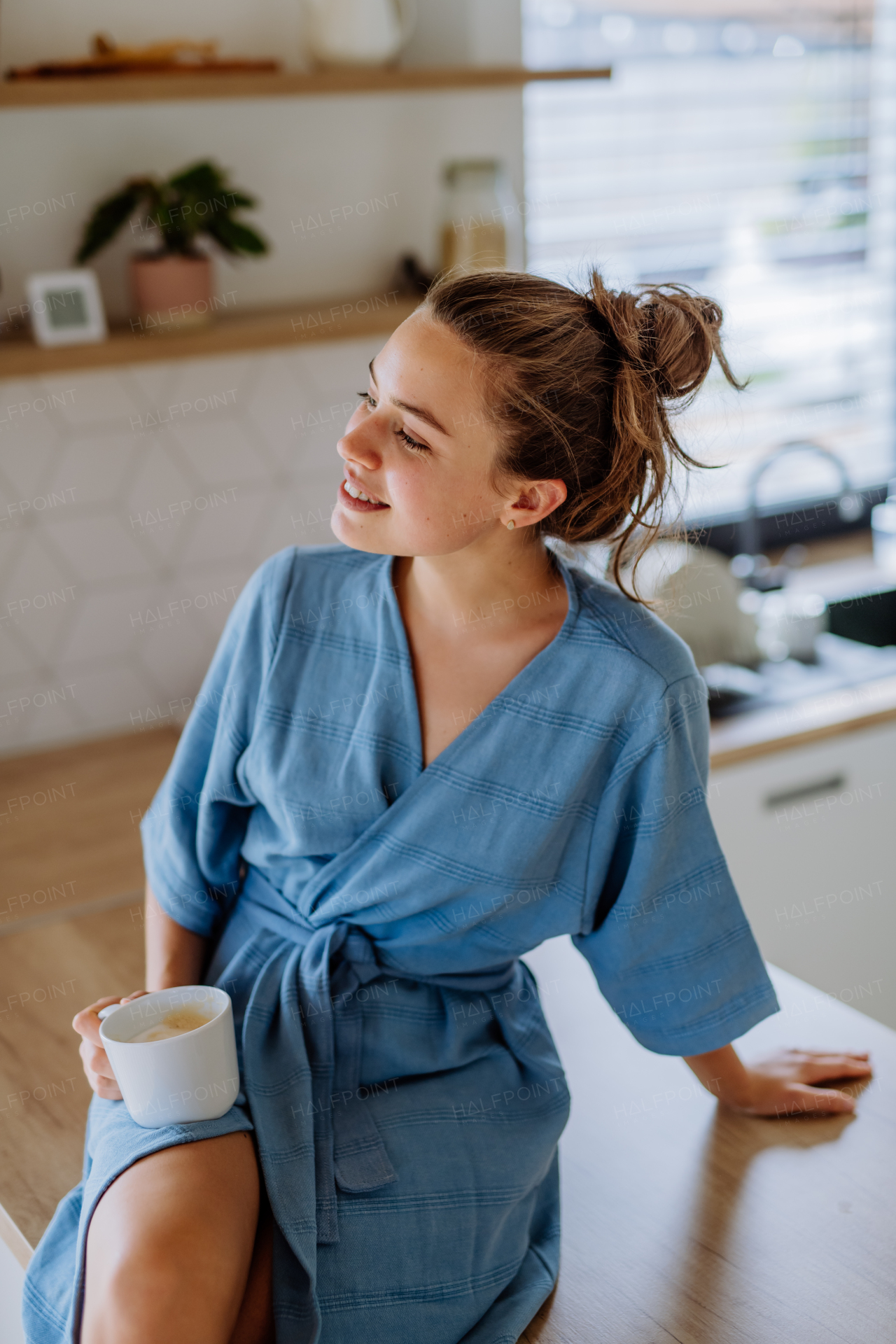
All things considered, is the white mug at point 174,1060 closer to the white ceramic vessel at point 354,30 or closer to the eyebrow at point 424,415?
the eyebrow at point 424,415

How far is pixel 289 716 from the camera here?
1263 mm

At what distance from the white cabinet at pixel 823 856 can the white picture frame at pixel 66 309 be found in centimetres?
112

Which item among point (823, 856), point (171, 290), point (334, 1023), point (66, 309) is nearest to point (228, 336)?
point (171, 290)

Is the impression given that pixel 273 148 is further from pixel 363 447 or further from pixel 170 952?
pixel 170 952

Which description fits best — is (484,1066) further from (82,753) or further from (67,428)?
(67,428)

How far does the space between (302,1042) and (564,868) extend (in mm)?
291

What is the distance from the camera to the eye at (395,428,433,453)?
114 centimetres

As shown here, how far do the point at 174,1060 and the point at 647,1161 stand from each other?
1.82ft

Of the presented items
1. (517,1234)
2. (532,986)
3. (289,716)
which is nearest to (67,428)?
(289,716)

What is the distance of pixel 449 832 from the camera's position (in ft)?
3.89

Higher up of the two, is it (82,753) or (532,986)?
(532,986)

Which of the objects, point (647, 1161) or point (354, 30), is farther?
point (354, 30)

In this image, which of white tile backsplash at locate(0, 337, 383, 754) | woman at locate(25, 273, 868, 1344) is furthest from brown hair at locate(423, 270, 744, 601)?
white tile backsplash at locate(0, 337, 383, 754)

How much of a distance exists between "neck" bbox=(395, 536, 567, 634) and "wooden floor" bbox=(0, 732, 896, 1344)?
1.74 feet
